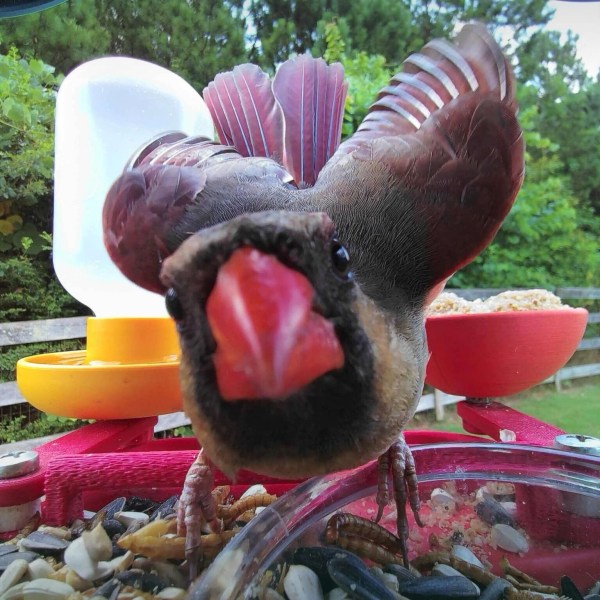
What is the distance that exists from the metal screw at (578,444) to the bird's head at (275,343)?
1.39ft

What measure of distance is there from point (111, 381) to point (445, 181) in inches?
25.8

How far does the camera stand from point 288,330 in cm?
44

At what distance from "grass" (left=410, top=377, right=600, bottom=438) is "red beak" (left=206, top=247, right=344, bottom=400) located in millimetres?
2008

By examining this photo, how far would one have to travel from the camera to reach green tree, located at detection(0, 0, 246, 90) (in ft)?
Answer: 5.22

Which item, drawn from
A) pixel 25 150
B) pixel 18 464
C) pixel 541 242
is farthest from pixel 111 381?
pixel 541 242

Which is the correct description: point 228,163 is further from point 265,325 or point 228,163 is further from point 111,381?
point 265,325

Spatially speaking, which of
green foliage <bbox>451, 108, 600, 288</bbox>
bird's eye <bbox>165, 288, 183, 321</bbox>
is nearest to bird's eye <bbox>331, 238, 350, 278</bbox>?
bird's eye <bbox>165, 288, 183, 321</bbox>

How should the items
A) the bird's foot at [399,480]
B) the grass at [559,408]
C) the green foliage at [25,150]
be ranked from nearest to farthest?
the bird's foot at [399,480]
the green foliage at [25,150]
the grass at [559,408]

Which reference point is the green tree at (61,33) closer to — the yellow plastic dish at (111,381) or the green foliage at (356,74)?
the green foliage at (356,74)

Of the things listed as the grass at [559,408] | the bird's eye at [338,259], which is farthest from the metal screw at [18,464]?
the grass at [559,408]

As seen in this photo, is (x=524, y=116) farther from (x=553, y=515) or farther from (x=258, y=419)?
(x=258, y=419)

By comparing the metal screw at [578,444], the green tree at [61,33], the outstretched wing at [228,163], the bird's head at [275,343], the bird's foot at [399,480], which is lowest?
the bird's foot at [399,480]

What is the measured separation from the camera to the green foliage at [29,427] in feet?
5.28

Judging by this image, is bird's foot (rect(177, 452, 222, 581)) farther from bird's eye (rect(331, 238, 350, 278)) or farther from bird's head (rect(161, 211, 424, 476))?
bird's eye (rect(331, 238, 350, 278))
